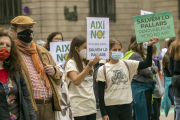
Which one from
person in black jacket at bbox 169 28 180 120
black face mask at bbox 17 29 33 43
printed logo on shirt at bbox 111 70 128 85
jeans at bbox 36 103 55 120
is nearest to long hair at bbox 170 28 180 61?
person in black jacket at bbox 169 28 180 120

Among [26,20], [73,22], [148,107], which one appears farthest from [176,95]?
[73,22]

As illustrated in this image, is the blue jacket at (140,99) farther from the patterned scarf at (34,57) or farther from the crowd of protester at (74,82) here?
the patterned scarf at (34,57)

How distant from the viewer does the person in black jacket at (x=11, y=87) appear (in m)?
3.69

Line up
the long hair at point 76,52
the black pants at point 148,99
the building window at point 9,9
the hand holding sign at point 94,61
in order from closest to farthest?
the hand holding sign at point 94,61
the long hair at point 76,52
the black pants at point 148,99
the building window at point 9,9

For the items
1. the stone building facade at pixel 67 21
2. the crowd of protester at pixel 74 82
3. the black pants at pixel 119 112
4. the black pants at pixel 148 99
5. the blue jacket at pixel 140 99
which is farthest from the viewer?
the stone building facade at pixel 67 21

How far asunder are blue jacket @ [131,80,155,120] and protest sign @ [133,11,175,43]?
148 centimetres

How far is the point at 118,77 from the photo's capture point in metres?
5.65

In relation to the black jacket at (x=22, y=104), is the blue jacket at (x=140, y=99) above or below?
below

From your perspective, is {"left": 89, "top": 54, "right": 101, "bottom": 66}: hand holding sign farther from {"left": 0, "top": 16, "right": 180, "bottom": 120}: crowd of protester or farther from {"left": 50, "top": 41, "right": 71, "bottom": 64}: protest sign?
{"left": 50, "top": 41, "right": 71, "bottom": 64}: protest sign

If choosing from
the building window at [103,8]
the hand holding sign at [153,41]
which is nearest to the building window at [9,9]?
the building window at [103,8]

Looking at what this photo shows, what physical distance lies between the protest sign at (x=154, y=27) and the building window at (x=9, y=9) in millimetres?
16365

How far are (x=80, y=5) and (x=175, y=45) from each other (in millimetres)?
16067

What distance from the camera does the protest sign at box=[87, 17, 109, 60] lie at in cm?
513

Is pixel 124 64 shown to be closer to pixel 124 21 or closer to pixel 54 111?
pixel 54 111
